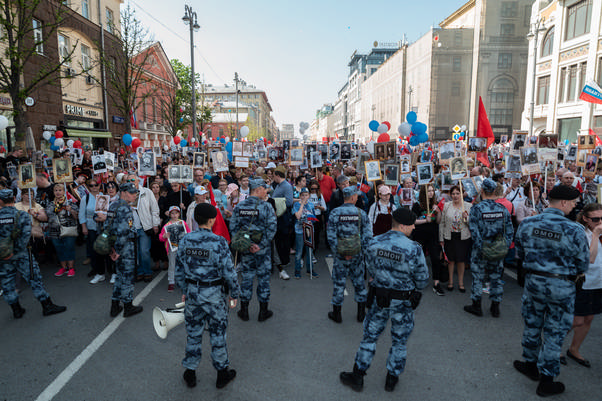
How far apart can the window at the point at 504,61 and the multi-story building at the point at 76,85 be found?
4238 cm

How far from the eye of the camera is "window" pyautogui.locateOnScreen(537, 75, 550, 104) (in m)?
32.0

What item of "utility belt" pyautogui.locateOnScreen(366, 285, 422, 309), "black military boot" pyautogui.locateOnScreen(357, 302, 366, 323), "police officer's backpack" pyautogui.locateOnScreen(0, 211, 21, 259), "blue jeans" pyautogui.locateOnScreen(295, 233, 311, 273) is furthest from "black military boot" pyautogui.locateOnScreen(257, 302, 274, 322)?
"police officer's backpack" pyautogui.locateOnScreen(0, 211, 21, 259)

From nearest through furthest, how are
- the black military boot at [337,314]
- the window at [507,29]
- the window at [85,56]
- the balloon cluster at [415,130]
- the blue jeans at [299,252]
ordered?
1. the black military boot at [337,314]
2. the blue jeans at [299,252]
3. the balloon cluster at [415,130]
4. the window at [85,56]
5. the window at [507,29]

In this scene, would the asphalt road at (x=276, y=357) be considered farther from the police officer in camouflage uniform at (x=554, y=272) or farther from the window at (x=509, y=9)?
the window at (x=509, y=9)

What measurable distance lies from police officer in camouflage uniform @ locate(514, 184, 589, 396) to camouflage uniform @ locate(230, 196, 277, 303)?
3.18 metres

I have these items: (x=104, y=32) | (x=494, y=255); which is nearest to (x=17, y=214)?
(x=494, y=255)

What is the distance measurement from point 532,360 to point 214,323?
337cm

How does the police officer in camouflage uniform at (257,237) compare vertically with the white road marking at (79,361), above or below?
above

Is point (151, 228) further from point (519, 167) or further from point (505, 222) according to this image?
point (519, 167)

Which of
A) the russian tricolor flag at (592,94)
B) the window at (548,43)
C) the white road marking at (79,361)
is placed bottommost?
the white road marking at (79,361)

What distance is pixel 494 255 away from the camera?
16.2ft

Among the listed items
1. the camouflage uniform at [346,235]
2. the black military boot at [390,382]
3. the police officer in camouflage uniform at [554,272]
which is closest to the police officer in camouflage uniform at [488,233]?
the police officer in camouflage uniform at [554,272]

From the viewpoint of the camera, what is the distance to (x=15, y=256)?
A: 4.98 meters

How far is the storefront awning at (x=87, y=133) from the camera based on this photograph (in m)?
20.7
